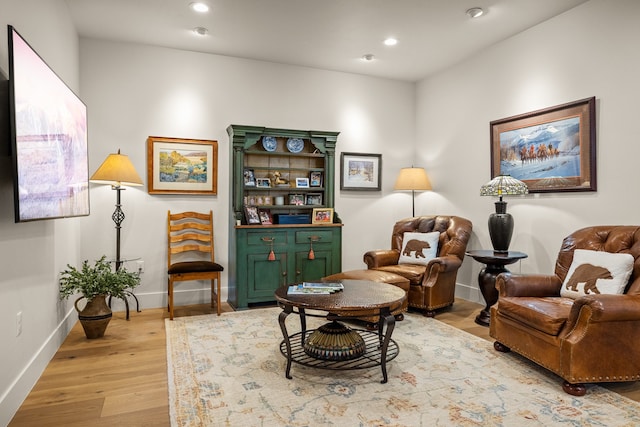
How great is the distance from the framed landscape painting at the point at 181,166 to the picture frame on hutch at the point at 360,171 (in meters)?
1.66

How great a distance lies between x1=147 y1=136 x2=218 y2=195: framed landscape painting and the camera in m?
4.52

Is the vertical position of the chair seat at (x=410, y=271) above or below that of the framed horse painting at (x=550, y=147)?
below

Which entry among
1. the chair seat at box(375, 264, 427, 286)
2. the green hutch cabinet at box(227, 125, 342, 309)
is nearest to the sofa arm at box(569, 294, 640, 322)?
the chair seat at box(375, 264, 427, 286)

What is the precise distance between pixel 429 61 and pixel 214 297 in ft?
12.4

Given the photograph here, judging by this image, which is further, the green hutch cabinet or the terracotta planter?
the green hutch cabinet

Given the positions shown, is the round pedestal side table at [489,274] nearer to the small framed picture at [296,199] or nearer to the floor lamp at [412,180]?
the floor lamp at [412,180]

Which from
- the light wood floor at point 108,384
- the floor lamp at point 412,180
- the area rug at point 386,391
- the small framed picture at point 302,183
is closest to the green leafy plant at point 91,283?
the light wood floor at point 108,384

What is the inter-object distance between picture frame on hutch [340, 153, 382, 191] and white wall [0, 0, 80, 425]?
3140mm

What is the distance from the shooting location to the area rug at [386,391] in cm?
218

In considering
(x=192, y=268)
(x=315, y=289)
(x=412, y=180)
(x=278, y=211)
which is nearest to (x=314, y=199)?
(x=278, y=211)

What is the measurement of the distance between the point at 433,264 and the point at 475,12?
2364 mm

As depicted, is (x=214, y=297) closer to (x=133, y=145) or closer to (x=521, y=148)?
(x=133, y=145)

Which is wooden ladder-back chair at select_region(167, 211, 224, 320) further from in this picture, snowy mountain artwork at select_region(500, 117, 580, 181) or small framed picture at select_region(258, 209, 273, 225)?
snowy mountain artwork at select_region(500, 117, 580, 181)

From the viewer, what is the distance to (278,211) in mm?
5035
